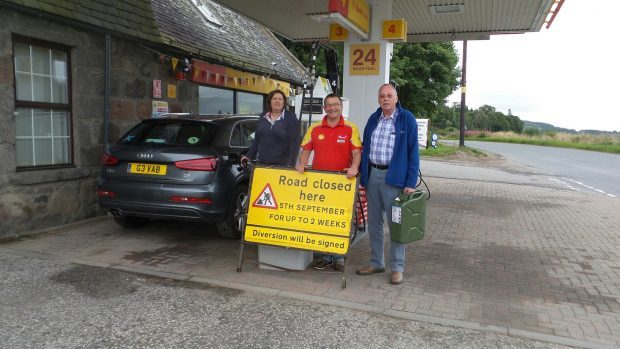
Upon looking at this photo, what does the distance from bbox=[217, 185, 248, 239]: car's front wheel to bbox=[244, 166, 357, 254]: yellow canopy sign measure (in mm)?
1000

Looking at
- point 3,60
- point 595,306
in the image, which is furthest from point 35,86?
point 595,306

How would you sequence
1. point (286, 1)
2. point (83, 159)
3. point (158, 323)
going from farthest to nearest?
1. point (286, 1)
2. point (83, 159)
3. point (158, 323)

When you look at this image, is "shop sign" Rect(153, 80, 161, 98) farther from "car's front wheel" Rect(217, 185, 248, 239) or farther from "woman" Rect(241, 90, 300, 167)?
"woman" Rect(241, 90, 300, 167)

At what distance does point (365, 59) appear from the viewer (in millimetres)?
8055

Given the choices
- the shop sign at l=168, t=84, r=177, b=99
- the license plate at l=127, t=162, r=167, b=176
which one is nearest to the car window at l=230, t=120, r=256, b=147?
the license plate at l=127, t=162, r=167, b=176

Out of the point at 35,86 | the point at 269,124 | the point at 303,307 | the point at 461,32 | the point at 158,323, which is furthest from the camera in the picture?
the point at 461,32

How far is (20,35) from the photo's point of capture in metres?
6.14

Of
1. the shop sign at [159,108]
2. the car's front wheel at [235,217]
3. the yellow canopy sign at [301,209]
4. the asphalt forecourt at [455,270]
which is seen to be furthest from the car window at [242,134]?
the shop sign at [159,108]

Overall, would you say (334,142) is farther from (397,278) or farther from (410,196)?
(397,278)

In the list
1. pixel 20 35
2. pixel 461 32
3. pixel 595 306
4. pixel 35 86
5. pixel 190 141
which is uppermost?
pixel 461 32

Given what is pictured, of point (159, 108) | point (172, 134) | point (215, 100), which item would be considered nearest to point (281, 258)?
point (172, 134)

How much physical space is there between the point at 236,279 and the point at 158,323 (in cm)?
114

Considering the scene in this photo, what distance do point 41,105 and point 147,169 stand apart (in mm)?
2143

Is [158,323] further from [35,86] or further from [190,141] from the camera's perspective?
[35,86]
